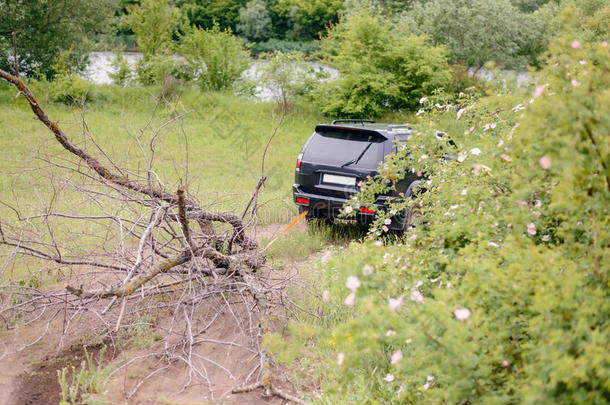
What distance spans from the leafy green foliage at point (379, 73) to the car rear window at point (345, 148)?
10731 millimetres

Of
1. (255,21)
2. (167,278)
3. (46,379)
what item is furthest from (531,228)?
(255,21)

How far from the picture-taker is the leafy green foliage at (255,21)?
5262 centimetres

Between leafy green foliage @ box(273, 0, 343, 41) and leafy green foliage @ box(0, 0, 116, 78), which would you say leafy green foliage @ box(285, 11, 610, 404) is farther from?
leafy green foliage @ box(273, 0, 343, 41)

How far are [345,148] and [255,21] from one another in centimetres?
4906

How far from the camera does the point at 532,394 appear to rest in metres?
2.02

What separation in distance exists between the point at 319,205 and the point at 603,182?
17.3 ft

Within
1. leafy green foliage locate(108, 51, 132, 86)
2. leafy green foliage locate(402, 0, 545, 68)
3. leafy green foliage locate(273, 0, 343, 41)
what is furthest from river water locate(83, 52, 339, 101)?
leafy green foliage locate(273, 0, 343, 41)

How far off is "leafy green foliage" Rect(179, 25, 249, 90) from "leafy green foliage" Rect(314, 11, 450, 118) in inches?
178

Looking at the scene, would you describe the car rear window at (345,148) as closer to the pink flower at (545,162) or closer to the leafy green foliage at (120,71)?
the pink flower at (545,162)

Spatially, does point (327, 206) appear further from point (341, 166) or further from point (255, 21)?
point (255, 21)

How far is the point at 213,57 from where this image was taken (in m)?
21.2

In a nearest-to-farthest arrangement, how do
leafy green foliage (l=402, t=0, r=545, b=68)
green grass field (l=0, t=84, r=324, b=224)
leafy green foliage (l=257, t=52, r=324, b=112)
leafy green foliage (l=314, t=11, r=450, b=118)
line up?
green grass field (l=0, t=84, r=324, b=224), leafy green foliage (l=314, t=11, r=450, b=118), leafy green foliage (l=257, t=52, r=324, b=112), leafy green foliage (l=402, t=0, r=545, b=68)

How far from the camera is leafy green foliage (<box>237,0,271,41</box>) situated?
52.6 m

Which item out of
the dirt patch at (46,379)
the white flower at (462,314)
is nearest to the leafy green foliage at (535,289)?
the white flower at (462,314)
